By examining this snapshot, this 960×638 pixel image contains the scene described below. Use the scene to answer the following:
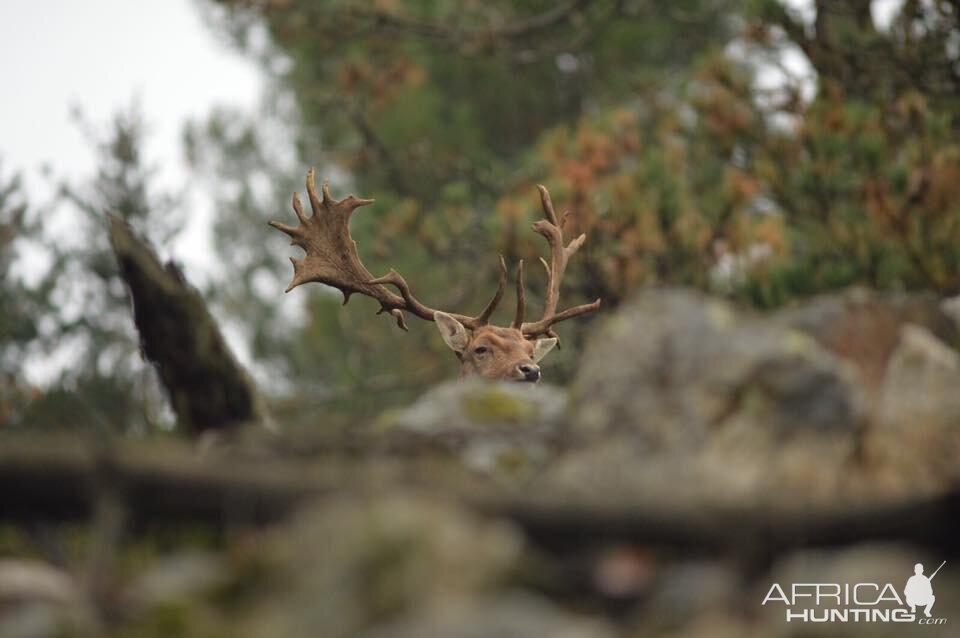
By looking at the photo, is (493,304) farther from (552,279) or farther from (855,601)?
(855,601)

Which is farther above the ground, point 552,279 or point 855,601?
point 552,279

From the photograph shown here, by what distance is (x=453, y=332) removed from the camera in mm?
8523

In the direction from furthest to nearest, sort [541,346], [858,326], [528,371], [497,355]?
[541,346] → [497,355] → [528,371] → [858,326]

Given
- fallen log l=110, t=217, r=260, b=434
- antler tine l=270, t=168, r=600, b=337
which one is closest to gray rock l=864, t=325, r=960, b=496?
fallen log l=110, t=217, r=260, b=434

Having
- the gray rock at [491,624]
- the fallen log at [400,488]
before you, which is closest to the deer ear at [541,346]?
the fallen log at [400,488]

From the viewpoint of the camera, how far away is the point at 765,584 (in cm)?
292

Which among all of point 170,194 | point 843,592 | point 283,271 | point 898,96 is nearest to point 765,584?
point 843,592

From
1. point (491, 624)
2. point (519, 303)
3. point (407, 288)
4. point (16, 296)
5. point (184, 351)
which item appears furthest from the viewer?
point (16, 296)

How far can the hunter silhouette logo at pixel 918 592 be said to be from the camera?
2902mm

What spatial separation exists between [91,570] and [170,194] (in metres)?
10.7

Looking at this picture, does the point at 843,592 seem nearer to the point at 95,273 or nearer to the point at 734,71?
the point at 734,71

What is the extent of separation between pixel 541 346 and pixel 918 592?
5531mm

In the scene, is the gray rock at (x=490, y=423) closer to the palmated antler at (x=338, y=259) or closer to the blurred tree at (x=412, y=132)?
the palmated antler at (x=338, y=259)

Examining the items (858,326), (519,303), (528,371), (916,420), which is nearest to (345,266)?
(519,303)
